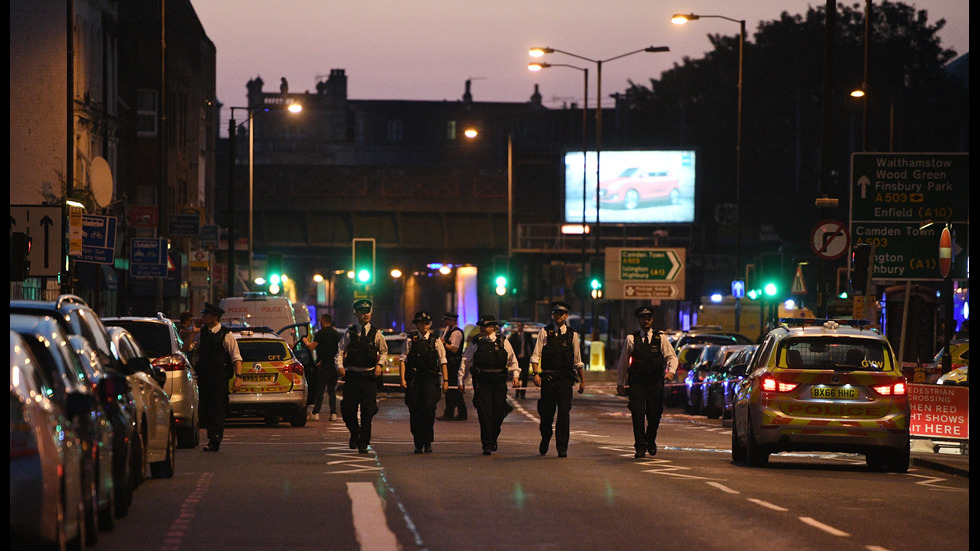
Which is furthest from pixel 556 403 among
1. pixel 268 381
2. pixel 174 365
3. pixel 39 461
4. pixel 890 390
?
pixel 39 461

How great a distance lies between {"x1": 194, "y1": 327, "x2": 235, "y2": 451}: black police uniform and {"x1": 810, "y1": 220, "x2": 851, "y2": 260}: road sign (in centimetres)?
927

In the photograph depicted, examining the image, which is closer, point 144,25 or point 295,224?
point 144,25

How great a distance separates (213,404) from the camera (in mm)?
19266

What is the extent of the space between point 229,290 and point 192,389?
3147 cm

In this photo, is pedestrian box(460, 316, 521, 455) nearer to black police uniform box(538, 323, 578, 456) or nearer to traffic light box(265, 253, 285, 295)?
black police uniform box(538, 323, 578, 456)

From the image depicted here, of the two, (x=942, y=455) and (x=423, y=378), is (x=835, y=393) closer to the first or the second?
(x=942, y=455)

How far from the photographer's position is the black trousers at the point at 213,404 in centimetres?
1917

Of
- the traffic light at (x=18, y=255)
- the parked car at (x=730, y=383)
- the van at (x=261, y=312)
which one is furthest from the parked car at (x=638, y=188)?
the traffic light at (x=18, y=255)

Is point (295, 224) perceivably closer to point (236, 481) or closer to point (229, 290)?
point (229, 290)

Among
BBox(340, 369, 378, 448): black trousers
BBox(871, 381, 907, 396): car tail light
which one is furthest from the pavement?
BBox(340, 369, 378, 448): black trousers

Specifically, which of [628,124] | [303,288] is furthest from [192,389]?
[628,124]

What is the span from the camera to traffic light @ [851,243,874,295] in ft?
77.4

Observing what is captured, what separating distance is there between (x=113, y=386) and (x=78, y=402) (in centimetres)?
155

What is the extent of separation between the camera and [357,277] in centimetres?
4331
